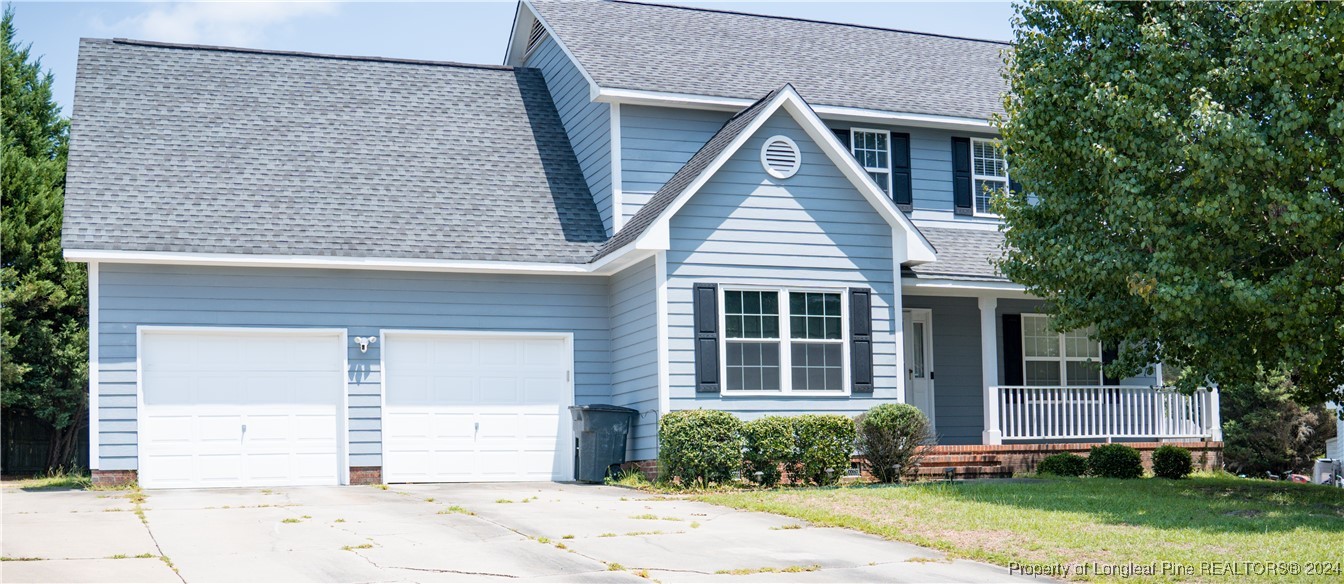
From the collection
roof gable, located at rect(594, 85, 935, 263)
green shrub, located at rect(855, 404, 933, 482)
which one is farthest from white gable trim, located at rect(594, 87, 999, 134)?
green shrub, located at rect(855, 404, 933, 482)

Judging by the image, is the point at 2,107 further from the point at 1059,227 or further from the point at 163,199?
the point at 1059,227

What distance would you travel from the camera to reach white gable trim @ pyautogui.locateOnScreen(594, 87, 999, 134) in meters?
18.1

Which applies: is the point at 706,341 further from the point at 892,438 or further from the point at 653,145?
A: the point at 653,145

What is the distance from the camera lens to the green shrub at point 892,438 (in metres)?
16.3

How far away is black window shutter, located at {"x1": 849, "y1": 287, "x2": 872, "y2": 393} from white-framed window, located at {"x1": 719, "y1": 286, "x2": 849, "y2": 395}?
0.33ft

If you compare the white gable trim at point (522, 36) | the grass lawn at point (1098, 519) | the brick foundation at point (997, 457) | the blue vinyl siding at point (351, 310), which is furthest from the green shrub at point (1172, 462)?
the white gable trim at point (522, 36)

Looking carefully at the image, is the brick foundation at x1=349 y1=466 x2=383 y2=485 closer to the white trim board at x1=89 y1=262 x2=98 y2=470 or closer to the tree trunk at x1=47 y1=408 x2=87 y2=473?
the white trim board at x1=89 y1=262 x2=98 y2=470

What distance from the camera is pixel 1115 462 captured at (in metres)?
18.0

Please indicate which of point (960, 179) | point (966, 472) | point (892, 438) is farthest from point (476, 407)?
→ point (960, 179)

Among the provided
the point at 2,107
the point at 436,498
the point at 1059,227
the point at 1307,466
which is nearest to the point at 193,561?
the point at 436,498

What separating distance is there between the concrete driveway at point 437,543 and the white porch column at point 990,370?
675 cm

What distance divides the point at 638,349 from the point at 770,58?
6.28 m

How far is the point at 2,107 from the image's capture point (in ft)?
74.3

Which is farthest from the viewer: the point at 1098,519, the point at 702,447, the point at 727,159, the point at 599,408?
the point at 599,408
